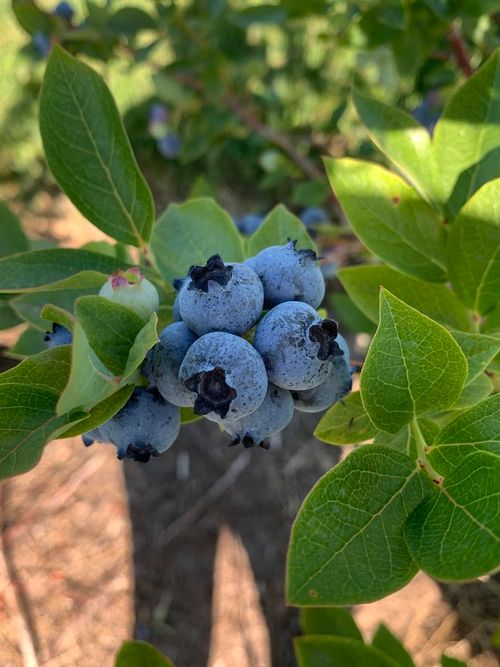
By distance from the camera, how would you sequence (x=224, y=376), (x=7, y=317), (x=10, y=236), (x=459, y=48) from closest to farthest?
(x=224, y=376) → (x=7, y=317) → (x=10, y=236) → (x=459, y=48)

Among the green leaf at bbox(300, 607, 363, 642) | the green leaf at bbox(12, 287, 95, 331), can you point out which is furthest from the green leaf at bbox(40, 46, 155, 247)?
the green leaf at bbox(300, 607, 363, 642)

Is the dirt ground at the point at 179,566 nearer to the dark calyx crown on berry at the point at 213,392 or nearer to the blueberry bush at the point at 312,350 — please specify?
the blueberry bush at the point at 312,350

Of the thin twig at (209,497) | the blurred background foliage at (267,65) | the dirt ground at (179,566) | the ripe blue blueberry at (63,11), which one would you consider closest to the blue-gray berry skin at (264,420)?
the blurred background foliage at (267,65)

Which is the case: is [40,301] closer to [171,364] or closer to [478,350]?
[171,364]

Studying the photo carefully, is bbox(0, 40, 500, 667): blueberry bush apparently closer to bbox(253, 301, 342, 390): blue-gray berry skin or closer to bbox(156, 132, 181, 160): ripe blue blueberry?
bbox(253, 301, 342, 390): blue-gray berry skin

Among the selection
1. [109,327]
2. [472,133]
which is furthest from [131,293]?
[472,133]

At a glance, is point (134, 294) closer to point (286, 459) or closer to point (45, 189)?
point (286, 459)
